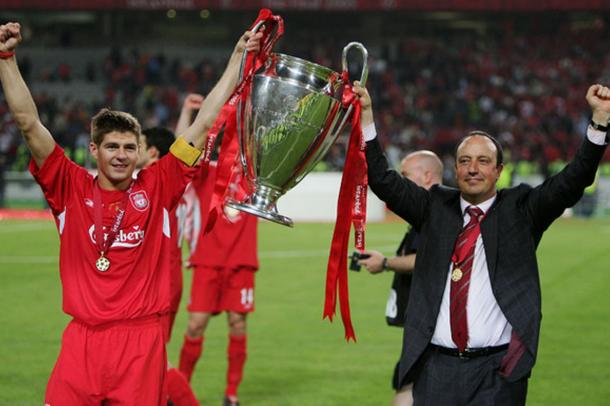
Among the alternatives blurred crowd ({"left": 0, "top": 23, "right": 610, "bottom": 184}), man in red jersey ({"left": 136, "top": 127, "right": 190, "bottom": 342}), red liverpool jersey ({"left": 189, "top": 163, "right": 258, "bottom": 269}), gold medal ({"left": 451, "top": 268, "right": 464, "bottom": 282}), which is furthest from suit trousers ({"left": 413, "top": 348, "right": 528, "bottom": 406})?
blurred crowd ({"left": 0, "top": 23, "right": 610, "bottom": 184})

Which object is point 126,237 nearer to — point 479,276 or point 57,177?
point 57,177

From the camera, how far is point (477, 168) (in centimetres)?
450

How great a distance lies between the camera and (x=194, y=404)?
562 cm

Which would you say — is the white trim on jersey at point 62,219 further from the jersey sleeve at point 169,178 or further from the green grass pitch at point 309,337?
the green grass pitch at point 309,337

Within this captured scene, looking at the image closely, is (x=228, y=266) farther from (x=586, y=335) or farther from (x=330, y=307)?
(x=586, y=335)

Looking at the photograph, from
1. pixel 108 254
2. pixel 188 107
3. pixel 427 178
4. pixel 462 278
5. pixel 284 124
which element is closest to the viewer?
pixel 284 124

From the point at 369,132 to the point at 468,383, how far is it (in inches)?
45.5

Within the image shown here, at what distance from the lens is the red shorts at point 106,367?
13.9ft

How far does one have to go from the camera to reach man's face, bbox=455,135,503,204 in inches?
177

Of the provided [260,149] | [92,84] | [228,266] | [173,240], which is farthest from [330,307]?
[92,84]

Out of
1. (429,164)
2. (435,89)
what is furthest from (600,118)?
(435,89)

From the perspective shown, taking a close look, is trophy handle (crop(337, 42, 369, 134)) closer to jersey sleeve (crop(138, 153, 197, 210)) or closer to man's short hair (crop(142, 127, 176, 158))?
jersey sleeve (crop(138, 153, 197, 210))

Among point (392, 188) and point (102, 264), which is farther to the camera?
point (392, 188)

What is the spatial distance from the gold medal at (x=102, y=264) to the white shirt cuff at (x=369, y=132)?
122 centimetres
